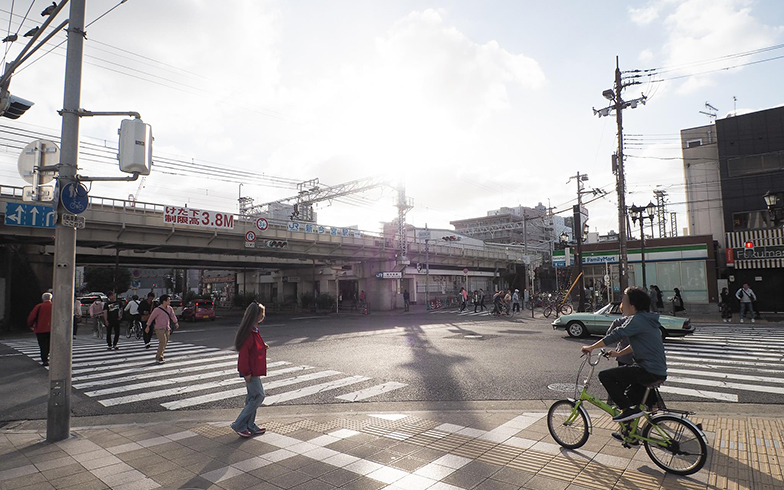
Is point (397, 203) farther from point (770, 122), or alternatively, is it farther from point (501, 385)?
point (501, 385)

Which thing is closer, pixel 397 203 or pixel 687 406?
pixel 687 406

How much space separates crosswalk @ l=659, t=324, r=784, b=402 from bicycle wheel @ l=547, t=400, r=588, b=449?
4.00m

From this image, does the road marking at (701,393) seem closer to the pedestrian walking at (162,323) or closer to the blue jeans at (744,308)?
the pedestrian walking at (162,323)

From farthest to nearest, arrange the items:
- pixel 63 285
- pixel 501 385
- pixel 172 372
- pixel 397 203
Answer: pixel 397 203 → pixel 172 372 → pixel 501 385 → pixel 63 285

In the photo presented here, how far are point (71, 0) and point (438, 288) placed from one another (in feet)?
184

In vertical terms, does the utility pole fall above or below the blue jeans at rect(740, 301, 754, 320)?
above

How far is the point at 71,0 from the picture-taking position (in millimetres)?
5969

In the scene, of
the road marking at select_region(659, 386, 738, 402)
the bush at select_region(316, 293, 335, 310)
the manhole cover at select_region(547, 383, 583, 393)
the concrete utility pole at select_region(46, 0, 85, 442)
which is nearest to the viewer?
the concrete utility pole at select_region(46, 0, 85, 442)

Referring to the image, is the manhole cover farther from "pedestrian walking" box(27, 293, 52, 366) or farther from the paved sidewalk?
"pedestrian walking" box(27, 293, 52, 366)

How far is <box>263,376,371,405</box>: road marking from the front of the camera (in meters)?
7.95

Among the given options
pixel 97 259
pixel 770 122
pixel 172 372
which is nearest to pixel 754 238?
pixel 770 122

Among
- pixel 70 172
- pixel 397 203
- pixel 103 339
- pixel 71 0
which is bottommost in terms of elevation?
pixel 103 339

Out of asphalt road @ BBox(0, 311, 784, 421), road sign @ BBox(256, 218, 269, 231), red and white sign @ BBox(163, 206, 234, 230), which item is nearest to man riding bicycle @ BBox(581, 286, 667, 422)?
asphalt road @ BBox(0, 311, 784, 421)

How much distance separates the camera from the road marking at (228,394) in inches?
305
